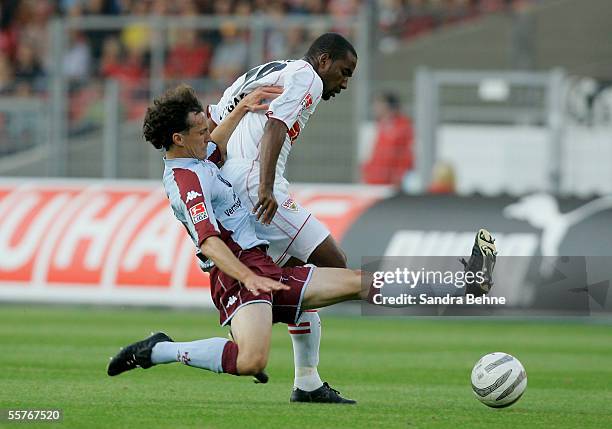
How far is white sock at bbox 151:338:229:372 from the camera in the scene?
309 inches

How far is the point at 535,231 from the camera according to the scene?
15375mm

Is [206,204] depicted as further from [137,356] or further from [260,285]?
[137,356]

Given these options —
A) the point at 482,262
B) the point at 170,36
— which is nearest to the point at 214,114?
the point at 482,262

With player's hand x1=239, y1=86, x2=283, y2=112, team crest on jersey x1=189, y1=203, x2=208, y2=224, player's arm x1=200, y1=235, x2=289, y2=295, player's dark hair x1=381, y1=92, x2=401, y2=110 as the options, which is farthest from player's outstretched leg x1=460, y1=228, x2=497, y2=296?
player's dark hair x1=381, y1=92, x2=401, y2=110

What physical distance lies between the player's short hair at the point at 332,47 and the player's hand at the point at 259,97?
317 millimetres

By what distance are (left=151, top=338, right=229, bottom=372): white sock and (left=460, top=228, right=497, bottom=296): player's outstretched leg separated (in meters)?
1.47

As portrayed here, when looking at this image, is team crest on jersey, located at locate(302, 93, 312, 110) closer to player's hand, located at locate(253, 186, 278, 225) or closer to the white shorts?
the white shorts

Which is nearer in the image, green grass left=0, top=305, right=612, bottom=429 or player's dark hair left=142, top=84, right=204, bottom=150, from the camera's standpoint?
green grass left=0, top=305, right=612, bottom=429

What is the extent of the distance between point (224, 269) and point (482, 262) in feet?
4.85

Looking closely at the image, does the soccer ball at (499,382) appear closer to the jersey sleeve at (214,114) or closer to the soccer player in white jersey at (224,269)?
the soccer player in white jersey at (224,269)

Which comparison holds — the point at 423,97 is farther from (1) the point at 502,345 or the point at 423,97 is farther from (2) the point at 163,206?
(1) the point at 502,345

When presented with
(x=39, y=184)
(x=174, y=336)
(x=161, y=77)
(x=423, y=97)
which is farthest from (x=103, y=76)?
(x=174, y=336)

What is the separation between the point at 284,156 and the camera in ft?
29.2

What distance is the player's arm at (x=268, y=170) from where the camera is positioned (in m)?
8.26
